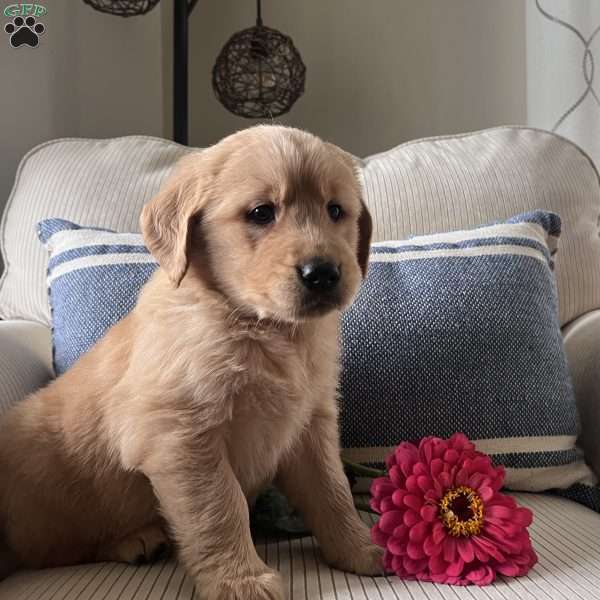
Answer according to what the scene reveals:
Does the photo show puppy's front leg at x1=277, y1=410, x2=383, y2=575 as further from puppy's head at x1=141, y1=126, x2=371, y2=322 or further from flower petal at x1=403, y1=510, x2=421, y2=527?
puppy's head at x1=141, y1=126, x2=371, y2=322

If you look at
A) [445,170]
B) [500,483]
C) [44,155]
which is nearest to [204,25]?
[44,155]

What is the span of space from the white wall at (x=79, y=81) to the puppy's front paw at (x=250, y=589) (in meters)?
1.50

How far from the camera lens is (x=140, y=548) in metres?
1.18

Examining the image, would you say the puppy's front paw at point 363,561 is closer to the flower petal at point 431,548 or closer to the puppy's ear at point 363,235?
the flower petal at point 431,548

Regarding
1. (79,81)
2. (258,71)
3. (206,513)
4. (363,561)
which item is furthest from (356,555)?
(79,81)

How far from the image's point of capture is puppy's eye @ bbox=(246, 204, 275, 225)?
1.13 metres

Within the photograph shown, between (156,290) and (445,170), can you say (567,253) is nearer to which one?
(445,170)

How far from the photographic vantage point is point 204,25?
Answer: 2887 millimetres

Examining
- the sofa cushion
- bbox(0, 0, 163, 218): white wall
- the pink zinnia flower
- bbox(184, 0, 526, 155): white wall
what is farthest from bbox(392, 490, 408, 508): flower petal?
bbox(184, 0, 526, 155): white wall

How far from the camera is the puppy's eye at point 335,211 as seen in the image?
1180 millimetres

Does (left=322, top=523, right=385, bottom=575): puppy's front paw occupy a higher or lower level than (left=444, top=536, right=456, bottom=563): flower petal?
lower

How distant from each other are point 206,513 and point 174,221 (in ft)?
1.36

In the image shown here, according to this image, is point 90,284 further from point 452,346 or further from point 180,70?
point 180,70

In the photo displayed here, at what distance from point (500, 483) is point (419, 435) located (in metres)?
0.29
